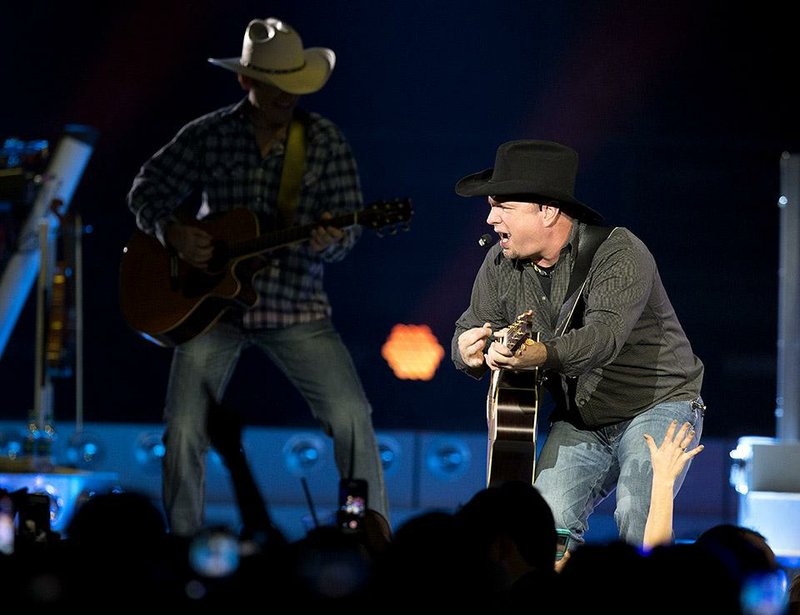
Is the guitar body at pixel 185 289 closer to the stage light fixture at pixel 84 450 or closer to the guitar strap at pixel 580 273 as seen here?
the guitar strap at pixel 580 273

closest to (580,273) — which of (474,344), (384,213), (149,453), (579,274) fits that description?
(579,274)

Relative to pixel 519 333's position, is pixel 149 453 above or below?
below

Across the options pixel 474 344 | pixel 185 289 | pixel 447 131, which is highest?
pixel 447 131

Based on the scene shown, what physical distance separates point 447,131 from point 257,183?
2.52 metres

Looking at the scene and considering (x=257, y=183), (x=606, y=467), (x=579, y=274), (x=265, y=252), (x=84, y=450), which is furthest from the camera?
(x=84, y=450)

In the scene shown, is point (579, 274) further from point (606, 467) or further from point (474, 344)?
point (606, 467)

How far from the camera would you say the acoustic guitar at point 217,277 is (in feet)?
19.5

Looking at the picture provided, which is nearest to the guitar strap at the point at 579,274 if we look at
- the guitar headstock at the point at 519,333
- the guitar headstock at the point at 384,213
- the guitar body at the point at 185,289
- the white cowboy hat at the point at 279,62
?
the guitar headstock at the point at 519,333

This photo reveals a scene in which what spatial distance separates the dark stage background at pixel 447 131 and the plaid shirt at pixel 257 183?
7.37 feet

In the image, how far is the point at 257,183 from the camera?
6.18m

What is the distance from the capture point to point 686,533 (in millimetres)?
7445

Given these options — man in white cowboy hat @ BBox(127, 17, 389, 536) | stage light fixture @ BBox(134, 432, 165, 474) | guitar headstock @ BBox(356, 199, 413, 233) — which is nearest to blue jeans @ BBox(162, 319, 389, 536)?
man in white cowboy hat @ BBox(127, 17, 389, 536)

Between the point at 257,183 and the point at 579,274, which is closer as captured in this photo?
the point at 579,274

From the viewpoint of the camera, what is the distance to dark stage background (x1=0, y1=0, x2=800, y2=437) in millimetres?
8305
